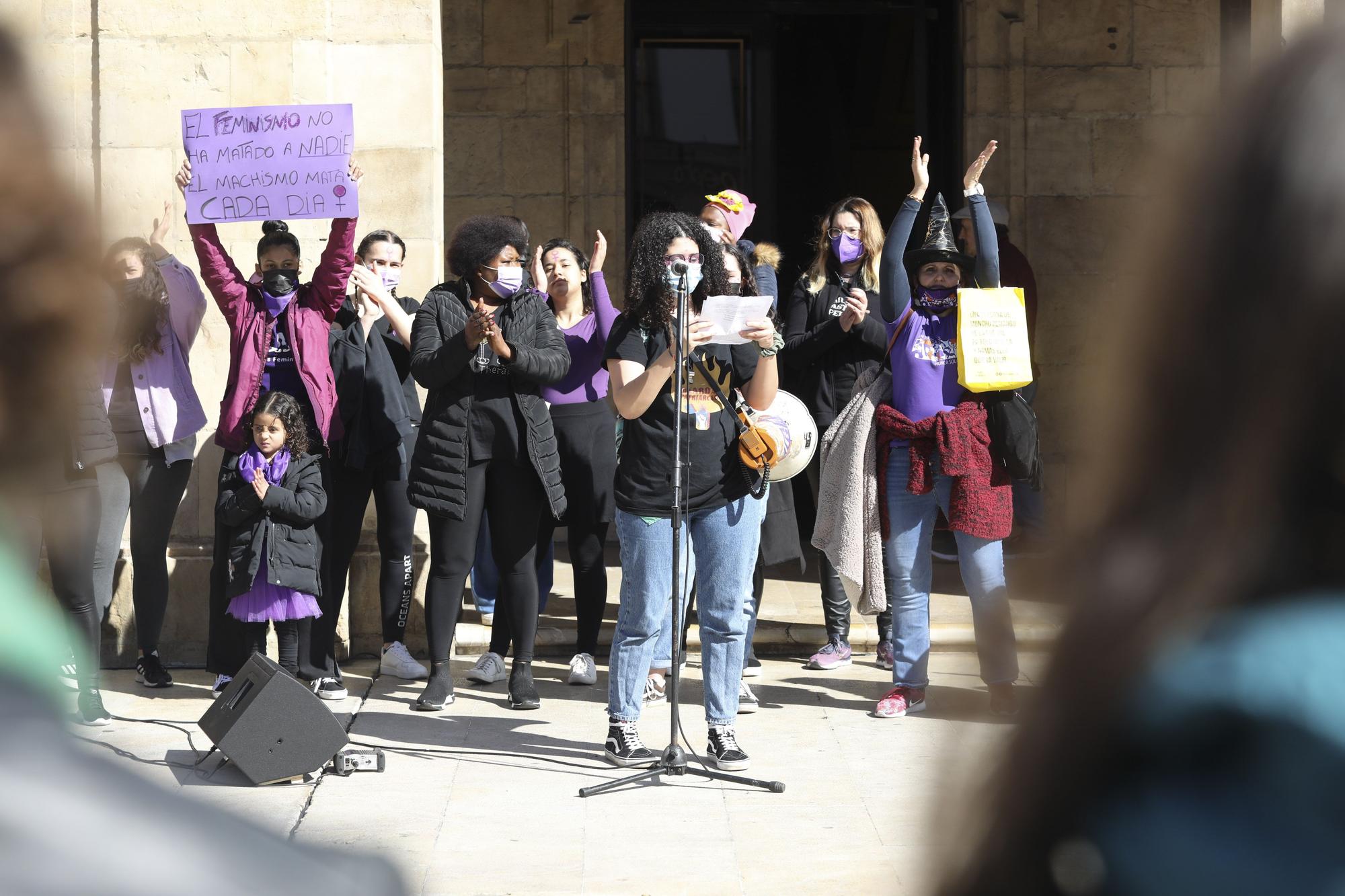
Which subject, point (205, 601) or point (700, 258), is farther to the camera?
point (205, 601)

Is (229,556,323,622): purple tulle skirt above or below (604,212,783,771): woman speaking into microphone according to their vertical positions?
below

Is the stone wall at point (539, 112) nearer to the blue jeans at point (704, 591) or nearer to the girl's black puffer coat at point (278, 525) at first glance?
the girl's black puffer coat at point (278, 525)

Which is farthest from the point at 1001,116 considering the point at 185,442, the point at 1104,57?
the point at 185,442

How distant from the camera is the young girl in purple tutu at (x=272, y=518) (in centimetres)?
653

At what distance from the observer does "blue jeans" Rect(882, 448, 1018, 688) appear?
248 inches

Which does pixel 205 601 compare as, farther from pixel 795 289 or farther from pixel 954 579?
pixel 954 579

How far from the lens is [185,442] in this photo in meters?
6.99

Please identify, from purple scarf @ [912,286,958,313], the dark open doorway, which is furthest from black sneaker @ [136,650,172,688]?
the dark open doorway

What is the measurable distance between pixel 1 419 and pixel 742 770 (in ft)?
15.9

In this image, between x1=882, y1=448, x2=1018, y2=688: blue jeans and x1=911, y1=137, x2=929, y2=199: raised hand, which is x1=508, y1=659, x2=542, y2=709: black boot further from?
x1=911, y1=137, x2=929, y2=199: raised hand

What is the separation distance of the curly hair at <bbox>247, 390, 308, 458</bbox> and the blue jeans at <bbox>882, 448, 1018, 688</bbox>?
8.52ft

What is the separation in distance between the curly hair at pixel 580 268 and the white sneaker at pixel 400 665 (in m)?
1.81

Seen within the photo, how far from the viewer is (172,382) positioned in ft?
22.9

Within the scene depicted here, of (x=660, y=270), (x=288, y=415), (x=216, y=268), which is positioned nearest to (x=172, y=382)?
(x=216, y=268)
